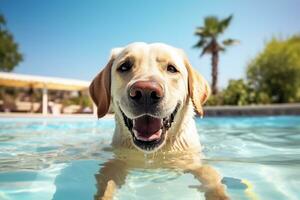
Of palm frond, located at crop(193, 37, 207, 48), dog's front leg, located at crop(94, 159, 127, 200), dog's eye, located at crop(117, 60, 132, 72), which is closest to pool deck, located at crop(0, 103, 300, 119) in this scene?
dog's eye, located at crop(117, 60, 132, 72)

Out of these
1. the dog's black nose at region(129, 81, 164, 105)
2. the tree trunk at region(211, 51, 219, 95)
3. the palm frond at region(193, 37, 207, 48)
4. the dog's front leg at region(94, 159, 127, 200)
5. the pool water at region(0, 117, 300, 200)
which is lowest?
the pool water at region(0, 117, 300, 200)

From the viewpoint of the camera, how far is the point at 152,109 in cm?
337

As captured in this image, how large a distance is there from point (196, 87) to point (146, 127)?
1.14 m

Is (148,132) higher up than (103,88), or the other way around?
(103,88)

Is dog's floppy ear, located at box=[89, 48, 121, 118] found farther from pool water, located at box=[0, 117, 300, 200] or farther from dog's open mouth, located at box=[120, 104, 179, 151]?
dog's open mouth, located at box=[120, 104, 179, 151]

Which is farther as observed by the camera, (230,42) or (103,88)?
(230,42)

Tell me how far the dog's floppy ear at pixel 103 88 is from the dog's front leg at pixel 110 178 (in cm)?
71

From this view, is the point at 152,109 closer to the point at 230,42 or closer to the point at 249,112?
the point at 249,112

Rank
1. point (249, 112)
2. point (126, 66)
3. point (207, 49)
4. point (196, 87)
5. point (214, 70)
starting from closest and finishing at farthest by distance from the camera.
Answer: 1. point (126, 66)
2. point (196, 87)
3. point (249, 112)
4. point (214, 70)
5. point (207, 49)

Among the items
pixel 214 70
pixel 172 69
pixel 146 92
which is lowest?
pixel 146 92

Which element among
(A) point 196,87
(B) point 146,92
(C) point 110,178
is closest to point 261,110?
(A) point 196,87

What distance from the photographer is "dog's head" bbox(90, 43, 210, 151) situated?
3.34 meters

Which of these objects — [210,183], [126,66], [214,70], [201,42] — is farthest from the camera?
[201,42]

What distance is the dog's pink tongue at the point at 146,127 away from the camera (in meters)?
3.58
